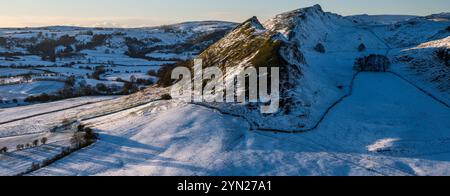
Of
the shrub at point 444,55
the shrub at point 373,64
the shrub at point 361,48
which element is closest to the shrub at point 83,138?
the shrub at point 373,64

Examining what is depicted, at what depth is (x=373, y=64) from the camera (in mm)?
67875

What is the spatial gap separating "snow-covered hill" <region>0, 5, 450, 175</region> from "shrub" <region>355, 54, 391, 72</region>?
1385mm

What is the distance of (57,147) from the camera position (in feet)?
156

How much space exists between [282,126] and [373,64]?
28.2 m

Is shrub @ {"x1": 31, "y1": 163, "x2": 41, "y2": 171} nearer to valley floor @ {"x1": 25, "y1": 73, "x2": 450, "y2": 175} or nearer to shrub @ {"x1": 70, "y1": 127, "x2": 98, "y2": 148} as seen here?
valley floor @ {"x1": 25, "y1": 73, "x2": 450, "y2": 175}

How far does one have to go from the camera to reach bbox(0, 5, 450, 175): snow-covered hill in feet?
125

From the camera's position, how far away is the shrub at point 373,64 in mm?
67812

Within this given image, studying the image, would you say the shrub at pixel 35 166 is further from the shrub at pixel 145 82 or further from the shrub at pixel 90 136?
the shrub at pixel 145 82

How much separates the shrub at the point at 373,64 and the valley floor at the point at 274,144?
12571 mm

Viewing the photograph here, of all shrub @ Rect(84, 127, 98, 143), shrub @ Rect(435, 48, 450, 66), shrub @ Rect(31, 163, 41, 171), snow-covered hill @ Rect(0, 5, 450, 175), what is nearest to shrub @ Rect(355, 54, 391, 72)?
snow-covered hill @ Rect(0, 5, 450, 175)

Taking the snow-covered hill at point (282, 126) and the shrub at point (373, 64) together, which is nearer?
the snow-covered hill at point (282, 126)

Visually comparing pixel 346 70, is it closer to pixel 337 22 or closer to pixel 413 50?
pixel 413 50
